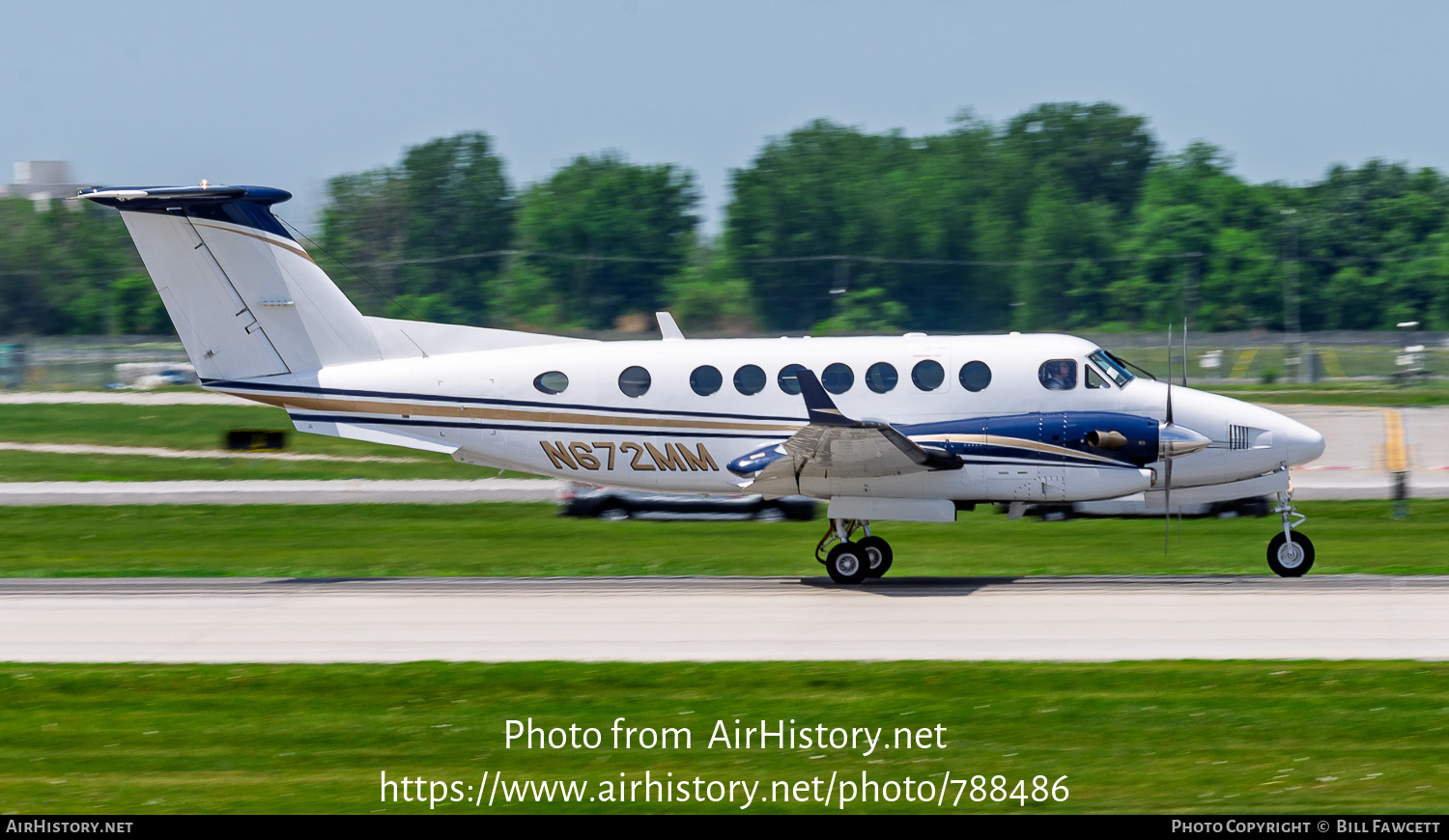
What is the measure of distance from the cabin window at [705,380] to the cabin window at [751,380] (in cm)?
23

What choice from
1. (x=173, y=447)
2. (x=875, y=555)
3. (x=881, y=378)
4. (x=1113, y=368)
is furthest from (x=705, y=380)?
(x=173, y=447)

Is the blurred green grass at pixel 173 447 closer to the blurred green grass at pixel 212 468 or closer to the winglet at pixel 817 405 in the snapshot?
the blurred green grass at pixel 212 468

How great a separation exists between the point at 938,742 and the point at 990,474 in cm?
671

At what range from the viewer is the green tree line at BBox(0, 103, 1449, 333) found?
5209 cm

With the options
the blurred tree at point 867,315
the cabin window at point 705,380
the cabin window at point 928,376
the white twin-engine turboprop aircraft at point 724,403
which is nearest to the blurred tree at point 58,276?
the blurred tree at point 867,315

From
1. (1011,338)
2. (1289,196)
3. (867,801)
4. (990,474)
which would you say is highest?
(1289,196)

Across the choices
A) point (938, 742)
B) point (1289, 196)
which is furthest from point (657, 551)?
point (1289, 196)

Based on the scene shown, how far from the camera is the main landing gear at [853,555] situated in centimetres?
1761

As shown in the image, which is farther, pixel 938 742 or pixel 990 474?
pixel 990 474

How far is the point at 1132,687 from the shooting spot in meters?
12.0

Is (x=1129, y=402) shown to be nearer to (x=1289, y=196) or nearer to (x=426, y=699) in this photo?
(x=426, y=699)

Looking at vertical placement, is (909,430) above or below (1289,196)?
below

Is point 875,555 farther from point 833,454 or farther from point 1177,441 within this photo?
point 1177,441

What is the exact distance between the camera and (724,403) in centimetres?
1762
